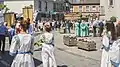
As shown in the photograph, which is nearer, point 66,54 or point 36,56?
point 36,56

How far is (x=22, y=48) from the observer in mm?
9203

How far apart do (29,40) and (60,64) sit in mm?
5967

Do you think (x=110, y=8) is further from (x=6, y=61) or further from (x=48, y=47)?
(x=48, y=47)

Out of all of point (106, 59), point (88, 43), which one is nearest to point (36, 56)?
point (88, 43)

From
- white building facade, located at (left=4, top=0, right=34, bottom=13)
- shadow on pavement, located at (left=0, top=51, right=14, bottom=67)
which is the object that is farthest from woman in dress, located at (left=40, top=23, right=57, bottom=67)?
white building facade, located at (left=4, top=0, right=34, bottom=13)

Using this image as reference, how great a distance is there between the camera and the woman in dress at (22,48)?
9.16 meters

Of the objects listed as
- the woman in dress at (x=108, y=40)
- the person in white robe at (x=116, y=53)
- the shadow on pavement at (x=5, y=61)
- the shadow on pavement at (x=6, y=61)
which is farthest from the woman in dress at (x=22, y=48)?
the shadow on pavement at (x=5, y=61)

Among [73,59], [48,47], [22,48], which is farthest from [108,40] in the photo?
[73,59]

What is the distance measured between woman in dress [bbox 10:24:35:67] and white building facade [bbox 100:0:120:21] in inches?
1100

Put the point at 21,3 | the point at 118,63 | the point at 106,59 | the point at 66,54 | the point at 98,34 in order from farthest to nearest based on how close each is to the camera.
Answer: the point at 21,3 → the point at 98,34 → the point at 66,54 → the point at 106,59 → the point at 118,63

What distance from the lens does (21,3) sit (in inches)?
2965

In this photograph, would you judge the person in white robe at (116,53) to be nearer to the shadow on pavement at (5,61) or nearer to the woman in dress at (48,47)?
the woman in dress at (48,47)

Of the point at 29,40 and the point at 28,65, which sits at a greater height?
the point at 29,40

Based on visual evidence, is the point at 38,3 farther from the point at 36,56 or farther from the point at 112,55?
the point at 112,55
